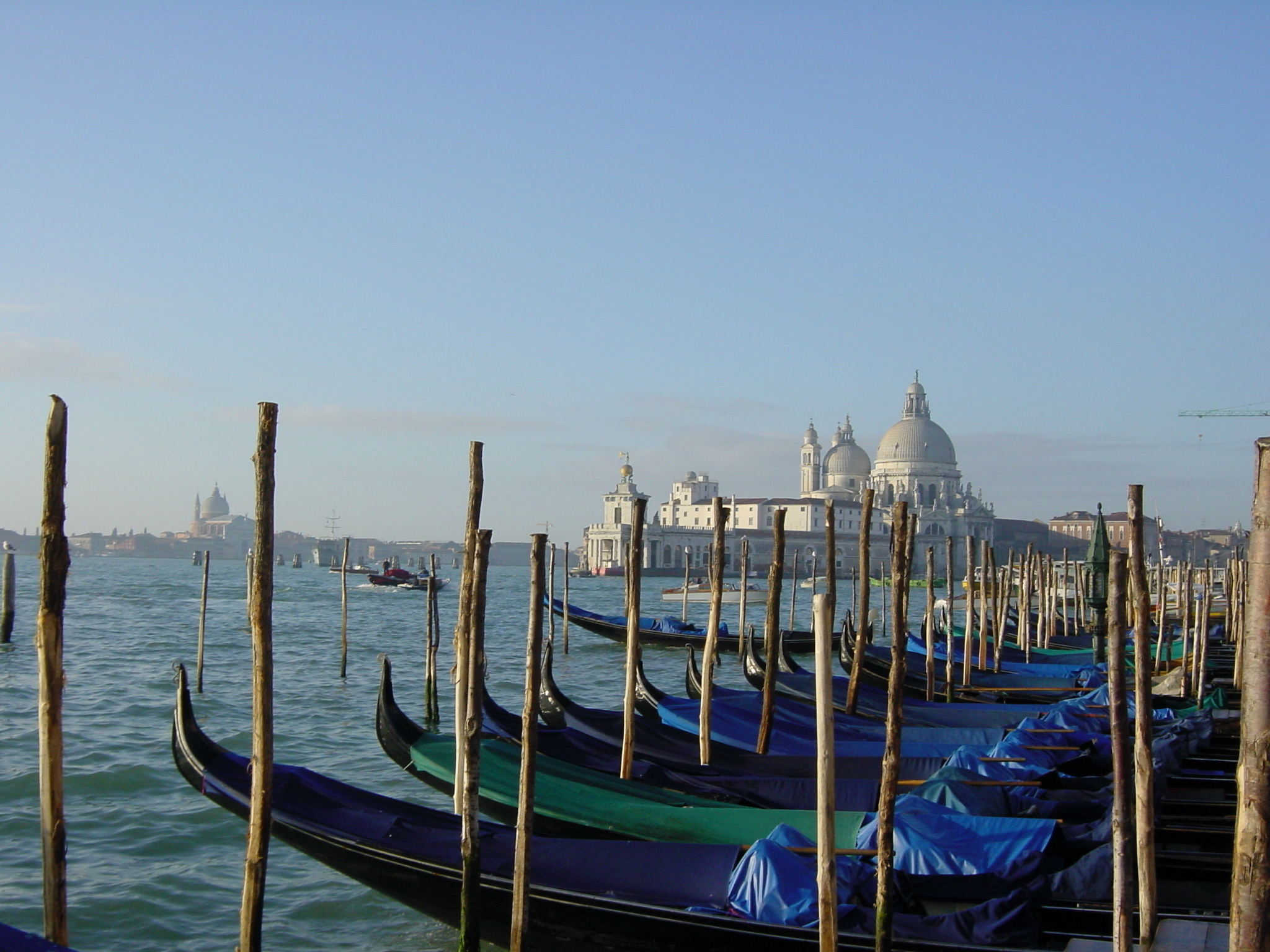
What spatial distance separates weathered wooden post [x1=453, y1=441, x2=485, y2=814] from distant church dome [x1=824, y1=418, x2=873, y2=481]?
6564 centimetres

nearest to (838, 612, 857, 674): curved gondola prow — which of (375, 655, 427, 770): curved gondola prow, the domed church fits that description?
(375, 655, 427, 770): curved gondola prow

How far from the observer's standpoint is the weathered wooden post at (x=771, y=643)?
7.30 meters

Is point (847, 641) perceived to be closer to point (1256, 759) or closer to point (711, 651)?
point (711, 651)

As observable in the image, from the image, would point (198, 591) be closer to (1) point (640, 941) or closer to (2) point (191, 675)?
(2) point (191, 675)

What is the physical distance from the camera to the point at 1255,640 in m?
2.20

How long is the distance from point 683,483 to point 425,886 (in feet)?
216

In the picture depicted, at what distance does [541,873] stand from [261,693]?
119cm

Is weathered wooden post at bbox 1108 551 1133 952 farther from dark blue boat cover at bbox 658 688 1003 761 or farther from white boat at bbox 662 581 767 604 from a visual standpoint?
white boat at bbox 662 581 767 604

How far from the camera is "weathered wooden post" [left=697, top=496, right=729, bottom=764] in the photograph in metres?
6.88

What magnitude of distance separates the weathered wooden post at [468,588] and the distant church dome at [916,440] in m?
63.3

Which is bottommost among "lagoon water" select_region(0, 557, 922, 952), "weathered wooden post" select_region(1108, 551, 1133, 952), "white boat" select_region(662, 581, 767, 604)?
"white boat" select_region(662, 581, 767, 604)

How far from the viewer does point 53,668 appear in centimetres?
367

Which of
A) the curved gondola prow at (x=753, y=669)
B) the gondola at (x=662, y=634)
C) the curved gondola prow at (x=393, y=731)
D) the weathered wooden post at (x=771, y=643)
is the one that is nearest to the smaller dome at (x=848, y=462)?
the gondola at (x=662, y=634)

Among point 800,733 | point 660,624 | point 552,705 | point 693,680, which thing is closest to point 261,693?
point 552,705
